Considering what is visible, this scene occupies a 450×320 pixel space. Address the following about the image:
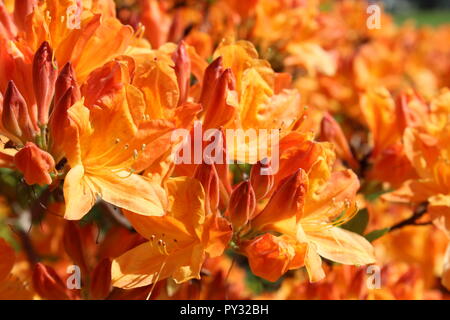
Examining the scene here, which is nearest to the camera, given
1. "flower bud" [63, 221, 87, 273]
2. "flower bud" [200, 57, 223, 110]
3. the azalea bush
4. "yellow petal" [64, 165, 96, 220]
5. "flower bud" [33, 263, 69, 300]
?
"yellow petal" [64, 165, 96, 220]

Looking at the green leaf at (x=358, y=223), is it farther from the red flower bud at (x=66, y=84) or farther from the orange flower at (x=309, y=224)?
the red flower bud at (x=66, y=84)

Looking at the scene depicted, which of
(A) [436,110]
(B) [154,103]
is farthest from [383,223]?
(B) [154,103]

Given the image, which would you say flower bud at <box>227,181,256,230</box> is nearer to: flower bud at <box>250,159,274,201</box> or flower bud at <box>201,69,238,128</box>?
flower bud at <box>250,159,274,201</box>

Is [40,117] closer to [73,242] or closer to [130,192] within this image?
[130,192]

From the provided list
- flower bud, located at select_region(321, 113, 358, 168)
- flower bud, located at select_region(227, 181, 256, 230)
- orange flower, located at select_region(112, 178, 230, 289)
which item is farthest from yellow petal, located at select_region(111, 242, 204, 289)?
flower bud, located at select_region(321, 113, 358, 168)

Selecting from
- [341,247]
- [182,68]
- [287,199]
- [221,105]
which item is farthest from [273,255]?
[182,68]

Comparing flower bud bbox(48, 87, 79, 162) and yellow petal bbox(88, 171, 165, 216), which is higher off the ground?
flower bud bbox(48, 87, 79, 162)

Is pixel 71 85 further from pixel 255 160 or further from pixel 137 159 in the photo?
pixel 255 160
